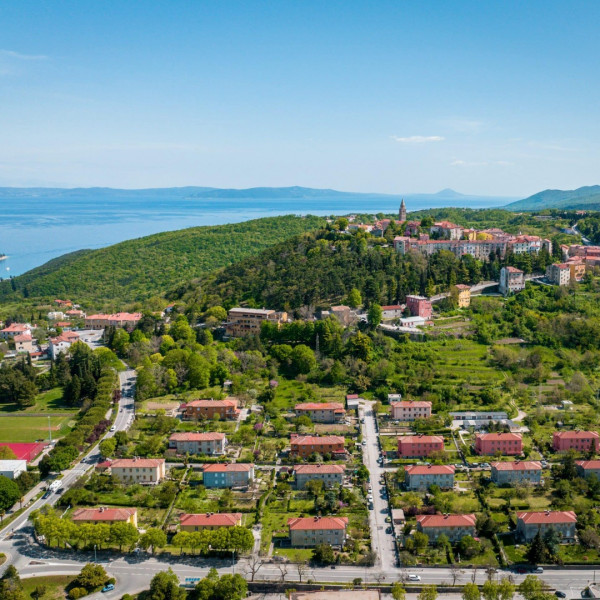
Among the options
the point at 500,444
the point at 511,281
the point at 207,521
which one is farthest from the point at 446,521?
the point at 511,281

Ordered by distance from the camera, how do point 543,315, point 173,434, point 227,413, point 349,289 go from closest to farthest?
point 173,434 → point 227,413 → point 543,315 → point 349,289

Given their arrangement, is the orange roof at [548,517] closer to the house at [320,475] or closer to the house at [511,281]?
the house at [320,475]

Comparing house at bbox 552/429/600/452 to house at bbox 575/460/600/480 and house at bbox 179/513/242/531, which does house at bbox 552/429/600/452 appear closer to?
house at bbox 575/460/600/480

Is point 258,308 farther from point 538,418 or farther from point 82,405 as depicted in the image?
point 538,418

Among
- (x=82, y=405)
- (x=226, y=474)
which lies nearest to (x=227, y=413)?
(x=226, y=474)

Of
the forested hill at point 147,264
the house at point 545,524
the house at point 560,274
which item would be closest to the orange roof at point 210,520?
the house at point 545,524

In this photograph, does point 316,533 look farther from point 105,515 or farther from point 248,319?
point 248,319

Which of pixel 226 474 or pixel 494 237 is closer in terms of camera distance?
pixel 226 474
